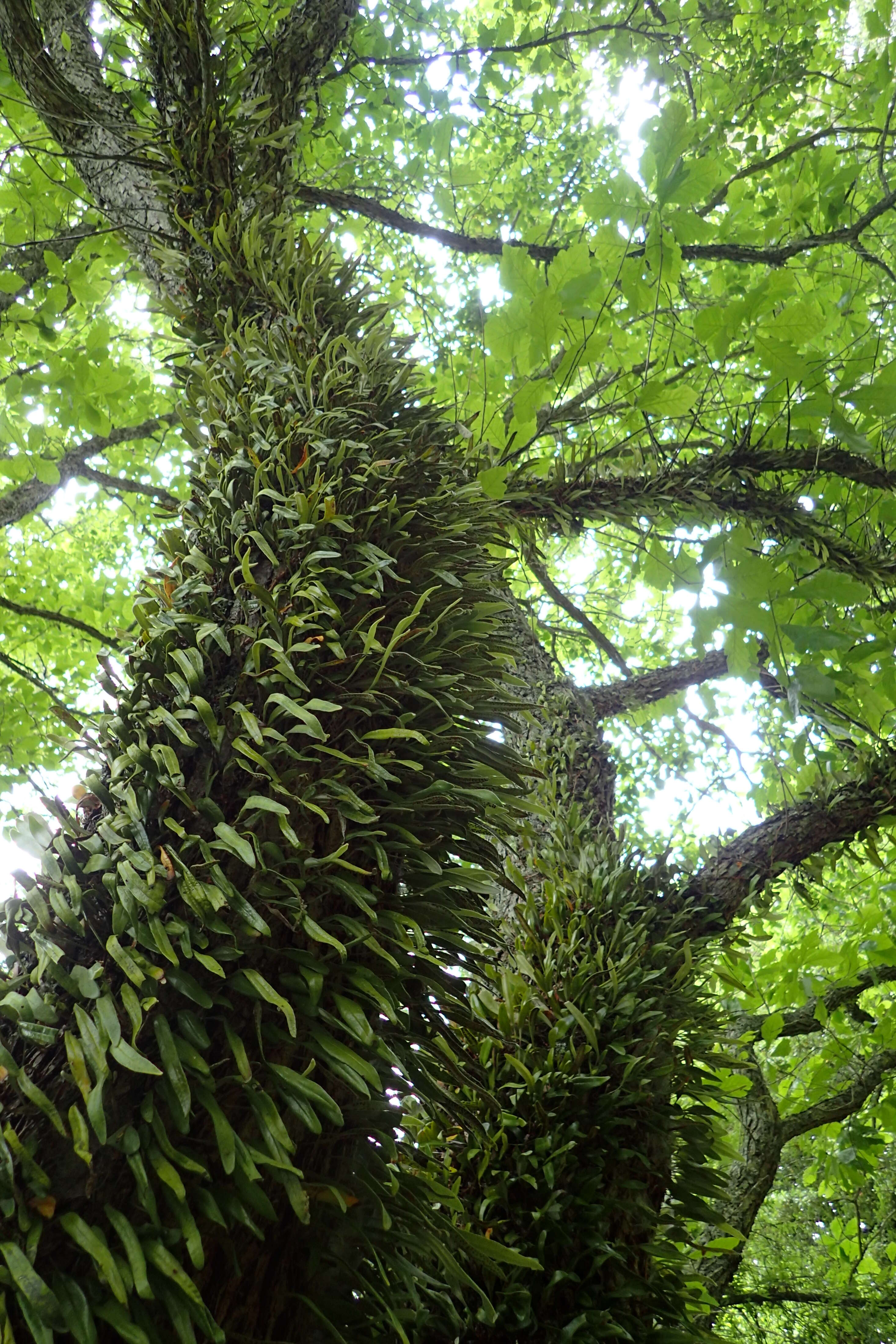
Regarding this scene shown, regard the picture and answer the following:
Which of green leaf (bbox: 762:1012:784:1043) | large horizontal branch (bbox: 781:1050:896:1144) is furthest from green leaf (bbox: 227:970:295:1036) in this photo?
large horizontal branch (bbox: 781:1050:896:1144)

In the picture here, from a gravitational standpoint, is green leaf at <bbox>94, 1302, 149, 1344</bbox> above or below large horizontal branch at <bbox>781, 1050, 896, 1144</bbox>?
below

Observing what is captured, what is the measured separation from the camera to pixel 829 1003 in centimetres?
332

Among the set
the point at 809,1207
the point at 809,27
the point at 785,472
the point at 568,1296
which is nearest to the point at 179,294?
the point at 785,472

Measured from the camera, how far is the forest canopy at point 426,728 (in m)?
0.79

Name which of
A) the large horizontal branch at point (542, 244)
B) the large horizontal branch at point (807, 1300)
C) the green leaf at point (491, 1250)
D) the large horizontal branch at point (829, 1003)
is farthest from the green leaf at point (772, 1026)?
the large horizontal branch at point (542, 244)

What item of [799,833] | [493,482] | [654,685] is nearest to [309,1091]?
[493,482]

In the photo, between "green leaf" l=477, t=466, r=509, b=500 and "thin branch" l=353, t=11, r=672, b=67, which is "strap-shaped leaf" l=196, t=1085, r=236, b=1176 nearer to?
"green leaf" l=477, t=466, r=509, b=500

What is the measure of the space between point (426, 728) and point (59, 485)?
13.2 feet

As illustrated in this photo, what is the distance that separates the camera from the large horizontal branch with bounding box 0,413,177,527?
4.37 meters

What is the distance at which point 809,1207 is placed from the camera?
4570 millimetres

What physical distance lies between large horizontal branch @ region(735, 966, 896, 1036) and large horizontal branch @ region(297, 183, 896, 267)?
283 centimetres

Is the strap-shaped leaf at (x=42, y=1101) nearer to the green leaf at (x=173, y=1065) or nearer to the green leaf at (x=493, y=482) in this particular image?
the green leaf at (x=173, y=1065)

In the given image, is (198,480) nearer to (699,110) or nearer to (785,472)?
(785,472)

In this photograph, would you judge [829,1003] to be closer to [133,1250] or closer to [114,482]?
[133,1250]
